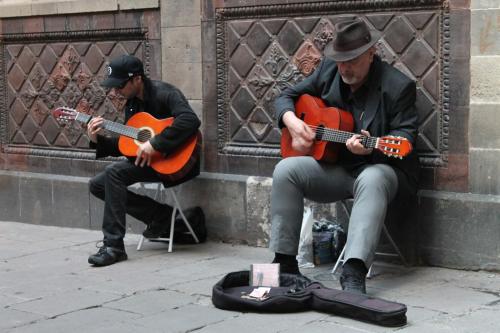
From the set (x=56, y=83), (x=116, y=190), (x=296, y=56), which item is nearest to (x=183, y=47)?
(x=296, y=56)

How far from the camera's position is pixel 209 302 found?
5.57 m

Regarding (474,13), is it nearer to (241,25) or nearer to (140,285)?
(241,25)

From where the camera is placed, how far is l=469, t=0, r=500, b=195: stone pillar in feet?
19.8

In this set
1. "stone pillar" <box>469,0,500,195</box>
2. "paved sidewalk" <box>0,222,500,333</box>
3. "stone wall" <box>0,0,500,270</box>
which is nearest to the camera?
"paved sidewalk" <box>0,222,500,333</box>

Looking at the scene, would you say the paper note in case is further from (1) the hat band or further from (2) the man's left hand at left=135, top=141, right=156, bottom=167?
(2) the man's left hand at left=135, top=141, right=156, bottom=167

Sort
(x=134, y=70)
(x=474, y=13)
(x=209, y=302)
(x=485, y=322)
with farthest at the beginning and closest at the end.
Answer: (x=134, y=70) < (x=474, y=13) < (x=209, y=302) < (x=485, y=322)

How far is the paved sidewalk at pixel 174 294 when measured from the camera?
16.6 feet

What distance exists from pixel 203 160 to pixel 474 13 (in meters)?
2.63

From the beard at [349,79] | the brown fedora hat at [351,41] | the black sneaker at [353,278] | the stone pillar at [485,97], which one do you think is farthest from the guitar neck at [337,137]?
the stone pillar at [485,97]

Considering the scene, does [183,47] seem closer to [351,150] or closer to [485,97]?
[351,150]

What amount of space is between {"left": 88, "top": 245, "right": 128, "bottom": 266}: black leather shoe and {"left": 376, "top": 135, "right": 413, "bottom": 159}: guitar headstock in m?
2.31

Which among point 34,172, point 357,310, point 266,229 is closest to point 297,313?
point 357,310

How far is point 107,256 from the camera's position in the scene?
683cm

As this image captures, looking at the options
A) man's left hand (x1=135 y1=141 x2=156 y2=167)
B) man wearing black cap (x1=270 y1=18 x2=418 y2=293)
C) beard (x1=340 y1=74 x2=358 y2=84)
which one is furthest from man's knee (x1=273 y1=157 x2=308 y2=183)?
man's left hand (x1=135 y1=141 x2=156 y2=167)
